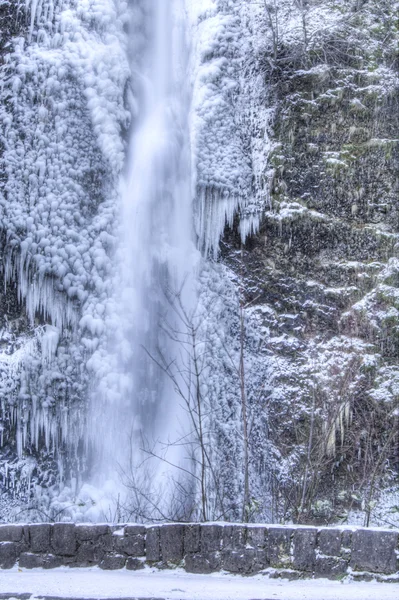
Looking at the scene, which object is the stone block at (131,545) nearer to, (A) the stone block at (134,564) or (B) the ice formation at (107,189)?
(A) the stone block at (134,564)

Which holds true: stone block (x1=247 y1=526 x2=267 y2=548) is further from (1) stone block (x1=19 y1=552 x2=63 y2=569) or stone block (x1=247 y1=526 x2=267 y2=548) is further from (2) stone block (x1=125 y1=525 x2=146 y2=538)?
(1) stone block (x1=19 y1=552 x2=63 y2=569)

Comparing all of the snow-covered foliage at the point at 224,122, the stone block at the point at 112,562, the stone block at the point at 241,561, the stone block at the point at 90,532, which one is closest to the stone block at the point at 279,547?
the stone block at the point at 241,561

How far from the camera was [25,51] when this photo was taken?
43.1 feet

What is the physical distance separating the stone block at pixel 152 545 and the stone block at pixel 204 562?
24 centimetres

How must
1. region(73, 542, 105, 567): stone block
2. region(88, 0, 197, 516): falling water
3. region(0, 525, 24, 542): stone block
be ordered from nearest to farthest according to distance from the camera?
region(73, 542, 105, 567): stone block → region(0, 525, 24, 542): stone block → region(88, 0, 197, 516): falling water

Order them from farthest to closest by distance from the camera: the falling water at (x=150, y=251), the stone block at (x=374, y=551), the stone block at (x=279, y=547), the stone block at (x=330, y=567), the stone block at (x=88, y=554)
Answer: the falling water at (x=150, y=251), the stone block at (x=88, y=554), the stone block at (x=279, y=547), the stone block at (x=330, y=567), the stone block at (x=374, y=551)

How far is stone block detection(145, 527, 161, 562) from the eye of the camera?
20.6 ft

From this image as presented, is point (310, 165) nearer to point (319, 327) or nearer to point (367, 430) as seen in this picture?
point (319, 327)

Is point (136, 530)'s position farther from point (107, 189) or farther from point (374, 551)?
point (107, 189)

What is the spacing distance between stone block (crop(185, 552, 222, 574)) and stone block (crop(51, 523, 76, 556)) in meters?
0.90

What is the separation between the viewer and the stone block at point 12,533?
6.50 m

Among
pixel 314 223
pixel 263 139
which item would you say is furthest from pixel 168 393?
pixel 263 139

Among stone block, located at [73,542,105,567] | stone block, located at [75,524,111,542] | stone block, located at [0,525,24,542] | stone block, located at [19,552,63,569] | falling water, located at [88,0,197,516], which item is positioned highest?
falling water, located at [88,0,197,516]

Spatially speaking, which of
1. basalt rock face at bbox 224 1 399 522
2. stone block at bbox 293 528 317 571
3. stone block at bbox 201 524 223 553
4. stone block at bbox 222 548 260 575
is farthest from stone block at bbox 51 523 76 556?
basalt rock face at bbox 224 1 399 522
